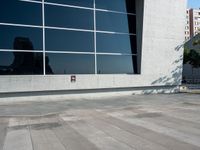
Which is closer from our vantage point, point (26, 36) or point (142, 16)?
point (26, 36)

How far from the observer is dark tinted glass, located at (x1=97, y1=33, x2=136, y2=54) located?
68.1 ft

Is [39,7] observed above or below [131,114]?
above

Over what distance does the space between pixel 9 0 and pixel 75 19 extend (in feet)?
15.3

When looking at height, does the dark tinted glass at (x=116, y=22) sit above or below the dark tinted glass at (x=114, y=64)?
above

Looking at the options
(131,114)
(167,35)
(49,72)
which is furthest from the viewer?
(167,35)

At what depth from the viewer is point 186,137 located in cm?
823

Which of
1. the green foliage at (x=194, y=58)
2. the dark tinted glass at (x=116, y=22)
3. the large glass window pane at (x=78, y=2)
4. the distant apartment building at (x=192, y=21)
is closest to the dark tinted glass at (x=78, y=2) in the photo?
the large glass window pane at (x=78, y=2)

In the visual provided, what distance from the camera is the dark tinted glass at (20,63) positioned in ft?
55.9

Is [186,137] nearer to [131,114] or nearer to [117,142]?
[117,142]

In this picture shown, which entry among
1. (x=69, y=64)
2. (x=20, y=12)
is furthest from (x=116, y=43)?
(x=20, y=12)

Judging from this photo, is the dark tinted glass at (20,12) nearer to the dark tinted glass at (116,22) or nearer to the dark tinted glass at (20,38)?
the dark tinted glass at (20,38)

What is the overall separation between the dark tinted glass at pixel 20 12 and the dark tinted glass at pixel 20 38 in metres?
0.51

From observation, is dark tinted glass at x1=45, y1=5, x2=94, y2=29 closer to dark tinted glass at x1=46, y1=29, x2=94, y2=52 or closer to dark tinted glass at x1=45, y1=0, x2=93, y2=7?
dark tinted glass at x1=45, y1=0, x2=93, y2=7

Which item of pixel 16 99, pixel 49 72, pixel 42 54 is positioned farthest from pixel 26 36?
pixel 16 99
